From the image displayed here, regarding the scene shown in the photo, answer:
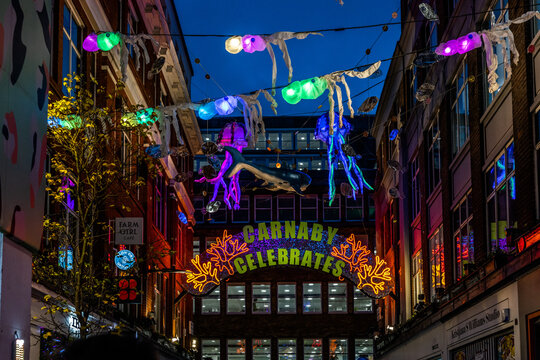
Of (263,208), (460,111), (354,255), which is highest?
(263,208)

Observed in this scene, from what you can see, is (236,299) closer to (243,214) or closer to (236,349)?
(236,349)

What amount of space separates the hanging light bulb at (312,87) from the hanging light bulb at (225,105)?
2.71 meters

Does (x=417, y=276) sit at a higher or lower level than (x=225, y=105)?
lower

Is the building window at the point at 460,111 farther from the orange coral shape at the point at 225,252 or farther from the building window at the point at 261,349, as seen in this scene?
the building window at the point at 261,349

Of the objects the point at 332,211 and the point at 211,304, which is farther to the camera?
the point at 332,211

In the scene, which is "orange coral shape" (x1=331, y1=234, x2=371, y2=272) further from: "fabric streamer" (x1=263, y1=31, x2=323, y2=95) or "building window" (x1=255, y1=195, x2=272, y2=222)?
"fabric streamer" (x1=263, y1=31, x2=323, y2=95)

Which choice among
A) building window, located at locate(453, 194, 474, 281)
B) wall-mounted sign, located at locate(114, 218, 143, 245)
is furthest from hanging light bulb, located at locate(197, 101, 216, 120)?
building window, located at locate(453, 194, 474, 281)

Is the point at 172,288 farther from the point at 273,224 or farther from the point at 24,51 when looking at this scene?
the point at 24,51

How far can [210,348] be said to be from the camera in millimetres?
54500

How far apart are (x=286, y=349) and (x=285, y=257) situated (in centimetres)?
1687

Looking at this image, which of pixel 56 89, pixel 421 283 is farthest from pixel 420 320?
pixel 56 89

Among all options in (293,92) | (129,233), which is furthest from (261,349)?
(293,92)

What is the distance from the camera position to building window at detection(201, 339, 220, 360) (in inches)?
2141

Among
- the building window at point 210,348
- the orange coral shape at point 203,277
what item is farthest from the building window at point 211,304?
the orange coral shape at point 203,277
